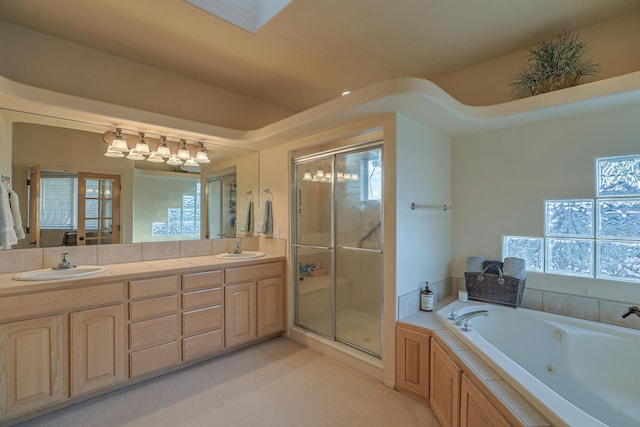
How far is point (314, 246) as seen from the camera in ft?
10.2

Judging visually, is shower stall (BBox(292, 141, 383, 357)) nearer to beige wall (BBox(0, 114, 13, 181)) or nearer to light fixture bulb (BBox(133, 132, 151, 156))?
light fixture bulb (BBox(133, 132, 151, 156))

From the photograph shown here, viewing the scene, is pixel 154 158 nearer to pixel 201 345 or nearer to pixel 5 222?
pixel 5 222

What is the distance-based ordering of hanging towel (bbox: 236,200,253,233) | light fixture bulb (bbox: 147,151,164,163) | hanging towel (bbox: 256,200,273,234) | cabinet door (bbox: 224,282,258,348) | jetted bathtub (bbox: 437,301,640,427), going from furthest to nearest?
hanging towel (bbox: 236,200,253,233) → hanging towel (bbox: 256,200,273,234) → light fixture bulb (bbox: 147,151,164,163) → cabinet door (bbox: 224,282,258,348) → jetted bathtub (bbox: 437,301,640,427)

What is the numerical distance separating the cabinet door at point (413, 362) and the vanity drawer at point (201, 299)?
165 centimetres

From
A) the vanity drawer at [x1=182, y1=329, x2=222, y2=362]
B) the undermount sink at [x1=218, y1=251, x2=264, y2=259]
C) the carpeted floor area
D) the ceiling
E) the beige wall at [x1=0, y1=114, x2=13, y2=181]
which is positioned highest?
the ceiling

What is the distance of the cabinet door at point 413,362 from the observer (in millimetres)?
2072

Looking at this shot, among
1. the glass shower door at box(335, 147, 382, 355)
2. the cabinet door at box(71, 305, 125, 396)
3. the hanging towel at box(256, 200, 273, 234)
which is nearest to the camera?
the cabinet door at box(71, 305, 125, 396)

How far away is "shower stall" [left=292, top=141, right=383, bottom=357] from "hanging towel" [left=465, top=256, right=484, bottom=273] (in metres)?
0.85

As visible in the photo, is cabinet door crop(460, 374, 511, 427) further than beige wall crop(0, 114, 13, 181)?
No

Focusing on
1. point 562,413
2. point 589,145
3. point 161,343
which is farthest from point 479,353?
point 161,343

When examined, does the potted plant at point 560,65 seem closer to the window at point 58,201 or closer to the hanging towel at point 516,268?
the hanging towel at point 516,268

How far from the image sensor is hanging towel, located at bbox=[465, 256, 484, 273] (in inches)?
104

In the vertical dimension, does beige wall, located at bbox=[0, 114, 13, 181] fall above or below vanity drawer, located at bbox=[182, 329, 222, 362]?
above

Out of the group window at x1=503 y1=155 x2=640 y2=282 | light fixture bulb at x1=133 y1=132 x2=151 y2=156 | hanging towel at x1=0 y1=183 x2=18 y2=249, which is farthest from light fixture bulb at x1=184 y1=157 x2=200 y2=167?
window at x1=503 y1=155 x2=640 y2=282
